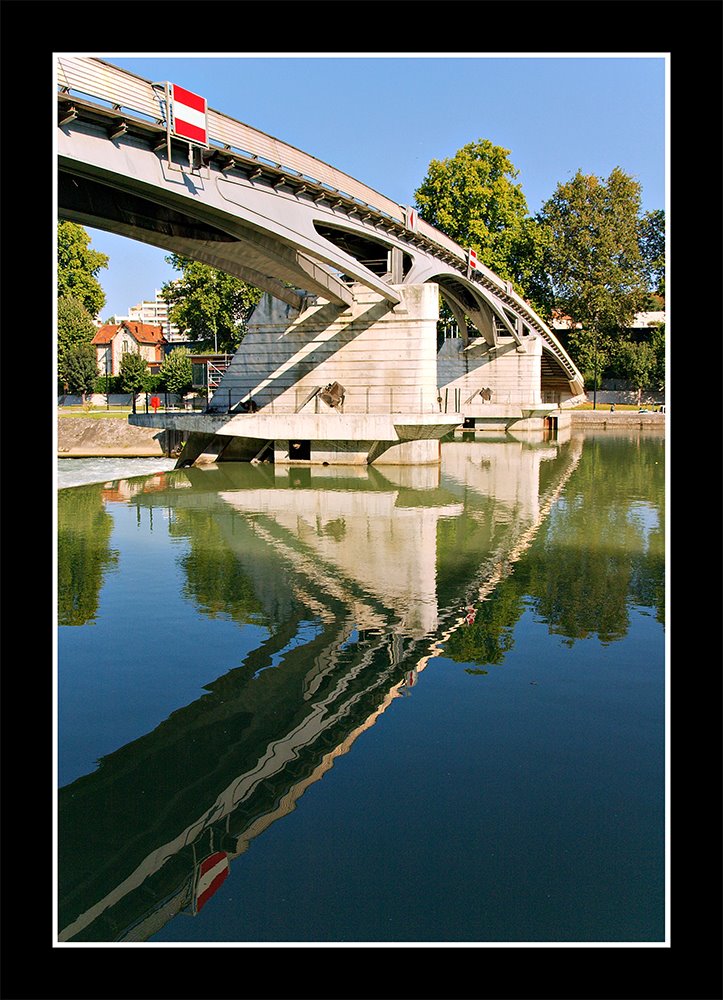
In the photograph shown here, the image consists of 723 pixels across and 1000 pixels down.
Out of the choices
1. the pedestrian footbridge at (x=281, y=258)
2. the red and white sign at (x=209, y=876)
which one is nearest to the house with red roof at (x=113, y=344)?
the pedestrian footbridge at (x=281, y=258)

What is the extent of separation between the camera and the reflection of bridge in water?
530cm

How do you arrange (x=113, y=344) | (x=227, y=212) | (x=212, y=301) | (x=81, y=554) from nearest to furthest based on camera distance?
(x=81, y=554), (x=227, y=212), (x=212, y=301), (x=113, y=344)

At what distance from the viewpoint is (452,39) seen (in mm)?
4488

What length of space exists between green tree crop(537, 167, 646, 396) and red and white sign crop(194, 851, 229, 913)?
66685 millimetres

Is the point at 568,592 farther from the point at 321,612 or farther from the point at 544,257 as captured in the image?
the point at 544,257

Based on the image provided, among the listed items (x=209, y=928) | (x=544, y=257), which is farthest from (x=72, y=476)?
(x=544, y=257)

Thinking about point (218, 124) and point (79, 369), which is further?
point (79, 369)

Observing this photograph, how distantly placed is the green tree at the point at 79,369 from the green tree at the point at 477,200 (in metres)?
25.5

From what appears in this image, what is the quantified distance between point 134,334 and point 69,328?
1465 inches

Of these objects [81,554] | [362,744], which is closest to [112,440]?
[81,554]

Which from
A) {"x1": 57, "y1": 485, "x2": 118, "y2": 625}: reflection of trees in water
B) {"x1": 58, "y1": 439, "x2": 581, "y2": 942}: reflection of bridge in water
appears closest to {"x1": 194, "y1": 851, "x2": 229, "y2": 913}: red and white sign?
{"x1": 58, "y1": 439, "x2": 581, "y2": 942}: reflection of bridge in water

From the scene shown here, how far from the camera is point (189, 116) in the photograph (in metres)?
20.7

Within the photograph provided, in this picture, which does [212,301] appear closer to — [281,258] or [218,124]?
[281,258]

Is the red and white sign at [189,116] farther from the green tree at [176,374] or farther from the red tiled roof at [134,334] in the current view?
the red tiled roof at [134,334]
